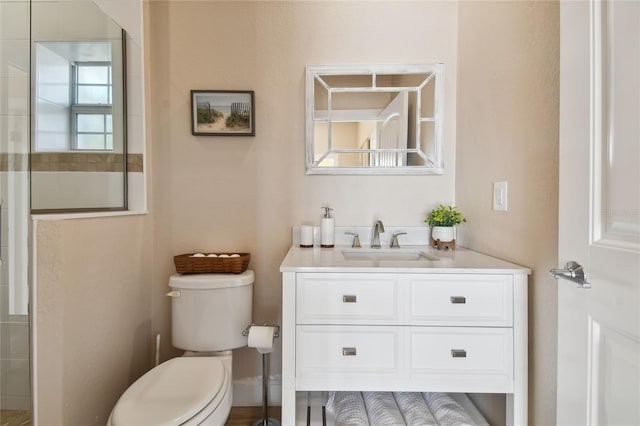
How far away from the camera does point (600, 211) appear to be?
2.21 feet

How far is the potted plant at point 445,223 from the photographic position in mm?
1547

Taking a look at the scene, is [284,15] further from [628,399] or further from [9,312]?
[628,399]

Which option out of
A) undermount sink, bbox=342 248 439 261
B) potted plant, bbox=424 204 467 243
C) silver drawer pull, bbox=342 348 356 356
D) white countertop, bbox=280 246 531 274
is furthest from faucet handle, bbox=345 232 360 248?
silver drawer pull, bbox=342 348 356 356

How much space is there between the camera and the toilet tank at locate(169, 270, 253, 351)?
4.78 feet

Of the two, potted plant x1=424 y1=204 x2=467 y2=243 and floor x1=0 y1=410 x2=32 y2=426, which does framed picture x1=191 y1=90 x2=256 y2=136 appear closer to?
potted plant x1=424 y1=204 x2=467 y2=243

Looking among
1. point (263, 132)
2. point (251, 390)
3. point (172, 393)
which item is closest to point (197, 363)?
point (172, 393)

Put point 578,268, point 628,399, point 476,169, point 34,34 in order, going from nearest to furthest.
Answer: point 628,399
point 578,268
point 34,34
point 476,169

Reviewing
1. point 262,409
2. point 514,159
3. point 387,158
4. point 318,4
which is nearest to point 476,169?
point 514,159

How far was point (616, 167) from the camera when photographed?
0.63 m

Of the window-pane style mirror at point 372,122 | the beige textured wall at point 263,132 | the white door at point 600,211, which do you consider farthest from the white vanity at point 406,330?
the window-pane style mirror at point 372,122

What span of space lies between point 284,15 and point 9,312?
6.07ft

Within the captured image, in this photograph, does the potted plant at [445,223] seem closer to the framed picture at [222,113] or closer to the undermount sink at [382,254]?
the undermount sink at [382,254]

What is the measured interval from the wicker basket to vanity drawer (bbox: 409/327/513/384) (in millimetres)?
903

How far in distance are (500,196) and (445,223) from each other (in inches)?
13.5
